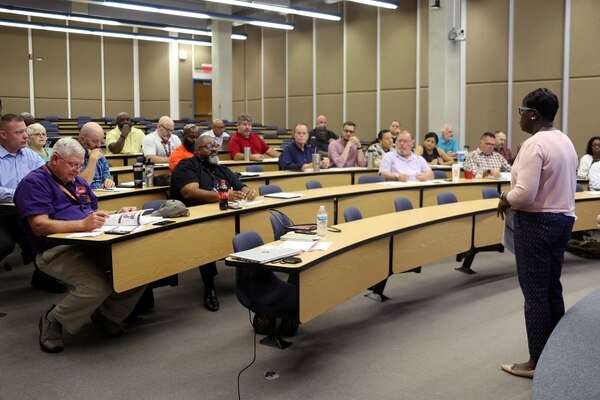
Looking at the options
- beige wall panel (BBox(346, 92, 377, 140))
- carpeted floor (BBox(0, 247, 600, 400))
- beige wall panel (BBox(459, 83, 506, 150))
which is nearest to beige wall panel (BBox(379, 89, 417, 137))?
beige wall panel (BBox(346, 92, 377, 140))

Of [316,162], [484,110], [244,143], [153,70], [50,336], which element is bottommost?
[50,336]

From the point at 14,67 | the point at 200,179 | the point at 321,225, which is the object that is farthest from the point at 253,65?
the point at 321,225

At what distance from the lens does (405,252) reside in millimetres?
4113

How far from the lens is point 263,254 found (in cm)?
304

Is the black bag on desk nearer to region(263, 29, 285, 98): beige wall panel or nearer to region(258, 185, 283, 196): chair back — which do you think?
region(258, 185, 283, 196): chair back

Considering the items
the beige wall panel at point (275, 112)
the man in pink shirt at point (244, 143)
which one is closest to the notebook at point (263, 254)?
the man in pink shirt at point (244, 143)

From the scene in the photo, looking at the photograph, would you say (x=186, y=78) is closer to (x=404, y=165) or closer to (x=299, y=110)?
(x=299, y=110)

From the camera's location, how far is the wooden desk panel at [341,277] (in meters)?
3.00

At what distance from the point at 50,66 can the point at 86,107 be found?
4.97 feet

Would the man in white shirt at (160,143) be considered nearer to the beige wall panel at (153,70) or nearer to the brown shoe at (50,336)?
the brown shoe at (50,336)

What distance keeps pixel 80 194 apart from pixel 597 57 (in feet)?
29.5

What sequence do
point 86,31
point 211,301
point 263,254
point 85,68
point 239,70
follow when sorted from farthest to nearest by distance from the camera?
point 239,70 → point 85,68 → point 86,31 → point 211,301 → point 263,254

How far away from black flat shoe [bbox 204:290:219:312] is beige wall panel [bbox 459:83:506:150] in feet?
26.7

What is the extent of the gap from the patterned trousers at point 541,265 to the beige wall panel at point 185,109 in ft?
53.1
